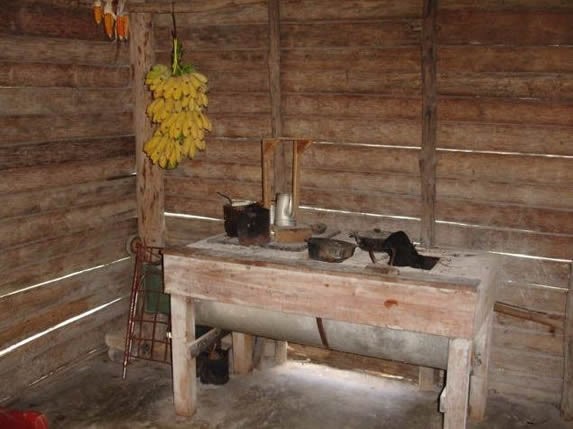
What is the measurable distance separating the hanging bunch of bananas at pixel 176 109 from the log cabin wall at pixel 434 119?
1.90 ft

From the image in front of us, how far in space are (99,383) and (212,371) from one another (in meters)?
1.15

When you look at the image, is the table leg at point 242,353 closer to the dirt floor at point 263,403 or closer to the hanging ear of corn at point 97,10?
the dirt floor at point 263,403

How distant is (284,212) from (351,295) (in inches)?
51.0

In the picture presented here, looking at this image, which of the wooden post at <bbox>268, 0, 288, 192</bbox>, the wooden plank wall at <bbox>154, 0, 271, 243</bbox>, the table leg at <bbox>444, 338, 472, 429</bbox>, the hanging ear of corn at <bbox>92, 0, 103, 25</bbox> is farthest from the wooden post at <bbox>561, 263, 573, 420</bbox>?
the hanging ear of corn at <bbox>92, 0, 103, 25</bbox>

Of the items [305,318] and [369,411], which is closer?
[305,318]

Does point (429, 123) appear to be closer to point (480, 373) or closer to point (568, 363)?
point (480, 373)

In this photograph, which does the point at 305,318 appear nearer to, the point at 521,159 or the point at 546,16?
the point at 521,159

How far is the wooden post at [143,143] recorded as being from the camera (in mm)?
6262

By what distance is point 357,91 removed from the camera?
557cm

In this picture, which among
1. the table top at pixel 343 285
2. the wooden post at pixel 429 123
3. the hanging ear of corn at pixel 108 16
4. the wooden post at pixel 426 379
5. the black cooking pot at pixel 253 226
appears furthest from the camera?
the hanging ear of corn at pixel 108 16

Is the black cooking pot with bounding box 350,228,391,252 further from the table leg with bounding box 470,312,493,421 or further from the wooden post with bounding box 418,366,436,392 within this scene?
the wooden post with bounding box 418,366,436,392

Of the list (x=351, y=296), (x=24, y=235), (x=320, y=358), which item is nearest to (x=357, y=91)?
(x=351, y=296)

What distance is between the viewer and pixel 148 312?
642cm

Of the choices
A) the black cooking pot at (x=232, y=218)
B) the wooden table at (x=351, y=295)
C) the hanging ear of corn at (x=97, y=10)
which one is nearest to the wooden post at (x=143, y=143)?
the hanging ear of corn at (x=97, y=10)
